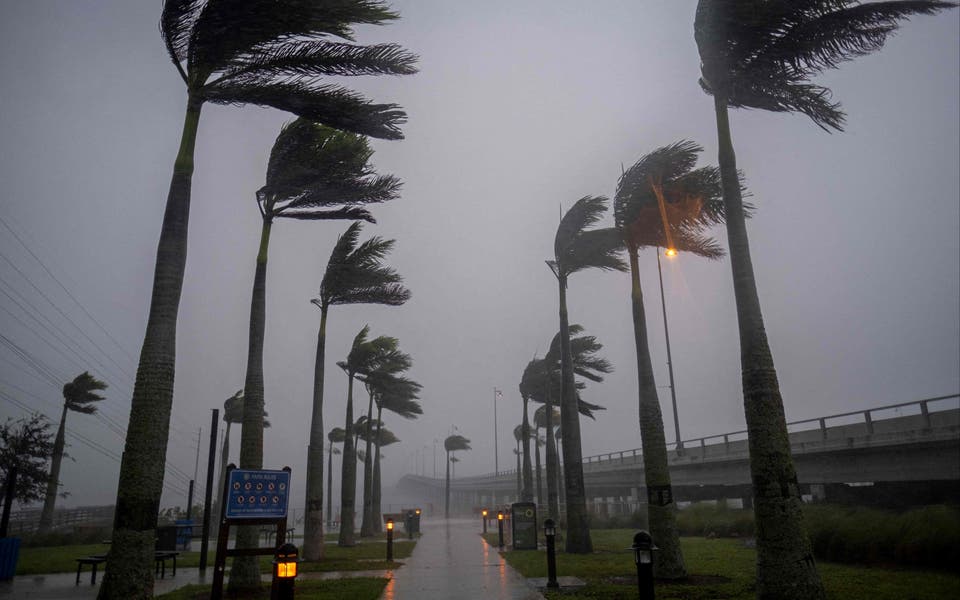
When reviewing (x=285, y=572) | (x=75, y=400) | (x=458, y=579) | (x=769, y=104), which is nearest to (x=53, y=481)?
(x=75, y=400)

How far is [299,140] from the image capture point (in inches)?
554

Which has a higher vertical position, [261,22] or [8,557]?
[261,22]

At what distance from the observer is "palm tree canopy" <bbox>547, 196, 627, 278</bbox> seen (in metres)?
19.0

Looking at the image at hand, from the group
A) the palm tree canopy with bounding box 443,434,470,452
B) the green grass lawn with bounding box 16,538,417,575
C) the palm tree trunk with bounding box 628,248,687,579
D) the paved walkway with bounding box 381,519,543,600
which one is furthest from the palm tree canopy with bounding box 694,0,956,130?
the palm tree canopy with bounding box 443,434,470,452

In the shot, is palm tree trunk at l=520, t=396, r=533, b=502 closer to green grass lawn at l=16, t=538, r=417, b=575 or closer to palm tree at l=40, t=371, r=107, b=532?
green grass lawn at l=16, t=538, r=417, b=575

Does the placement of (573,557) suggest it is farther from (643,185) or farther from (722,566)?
(643,185)

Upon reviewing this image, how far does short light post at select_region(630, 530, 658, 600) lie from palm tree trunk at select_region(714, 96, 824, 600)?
227 cm

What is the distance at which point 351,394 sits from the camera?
26625mm

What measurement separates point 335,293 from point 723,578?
1471cm

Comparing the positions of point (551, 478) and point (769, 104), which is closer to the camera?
point (769, 104)

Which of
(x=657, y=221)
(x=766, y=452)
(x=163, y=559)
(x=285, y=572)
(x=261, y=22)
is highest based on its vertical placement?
(x=261, y=22)

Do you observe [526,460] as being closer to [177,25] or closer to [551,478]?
[551,478]

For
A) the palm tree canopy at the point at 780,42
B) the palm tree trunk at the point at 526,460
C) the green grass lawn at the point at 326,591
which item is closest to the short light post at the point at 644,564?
the green grass lawn at the point at 326,591

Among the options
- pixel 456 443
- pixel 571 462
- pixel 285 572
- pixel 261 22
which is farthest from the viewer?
pixel 456 443
